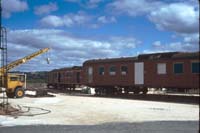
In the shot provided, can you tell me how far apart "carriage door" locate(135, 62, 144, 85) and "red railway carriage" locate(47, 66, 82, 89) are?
1558cm

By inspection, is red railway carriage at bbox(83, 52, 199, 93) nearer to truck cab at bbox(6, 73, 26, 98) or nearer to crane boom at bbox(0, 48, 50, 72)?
truck cab at bbox(6, 73, 26, 98)

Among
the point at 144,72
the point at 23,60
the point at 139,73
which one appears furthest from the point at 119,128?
the point at 23,60

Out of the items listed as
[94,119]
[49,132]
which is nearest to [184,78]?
[94,119]

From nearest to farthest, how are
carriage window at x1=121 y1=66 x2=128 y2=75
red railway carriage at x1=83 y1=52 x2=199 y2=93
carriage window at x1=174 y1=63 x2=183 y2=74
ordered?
red railway carriage at x1=83 y1=52 x2=199 y2=93 → carriage window at x1=174 y1=63 x2=183 y2=74 → carriage window at x1=121 y1=66 x2=128 y2=75

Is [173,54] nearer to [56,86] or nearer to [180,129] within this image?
[180,129]

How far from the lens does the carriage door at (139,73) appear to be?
33625mm

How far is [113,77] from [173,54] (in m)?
7.67

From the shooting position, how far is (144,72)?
109 ft

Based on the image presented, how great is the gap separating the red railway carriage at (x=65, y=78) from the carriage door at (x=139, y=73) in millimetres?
15578

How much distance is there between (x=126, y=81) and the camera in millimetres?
35312

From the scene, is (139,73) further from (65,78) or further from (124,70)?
(65,78)

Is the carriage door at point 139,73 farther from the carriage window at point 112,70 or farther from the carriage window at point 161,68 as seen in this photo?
the carriage window at point 112,70

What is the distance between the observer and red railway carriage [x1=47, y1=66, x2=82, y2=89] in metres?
51.2

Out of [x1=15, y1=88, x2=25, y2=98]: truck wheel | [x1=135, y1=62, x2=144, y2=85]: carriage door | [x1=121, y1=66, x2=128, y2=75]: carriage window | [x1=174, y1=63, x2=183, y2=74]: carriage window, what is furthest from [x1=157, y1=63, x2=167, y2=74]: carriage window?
[x1=15, y1=88, x2=25, y2=98]: truck wheel
